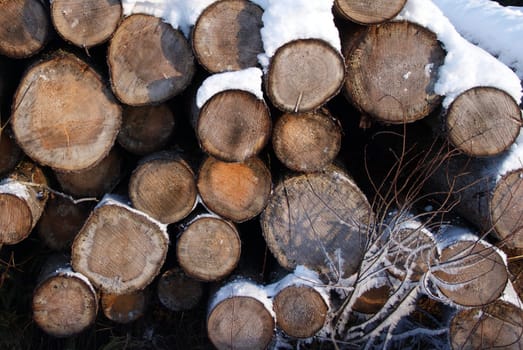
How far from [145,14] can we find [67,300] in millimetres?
1391

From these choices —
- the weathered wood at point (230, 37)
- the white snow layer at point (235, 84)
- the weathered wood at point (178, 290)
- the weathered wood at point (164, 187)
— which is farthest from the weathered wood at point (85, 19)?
the weathered wood at point (178, 290)

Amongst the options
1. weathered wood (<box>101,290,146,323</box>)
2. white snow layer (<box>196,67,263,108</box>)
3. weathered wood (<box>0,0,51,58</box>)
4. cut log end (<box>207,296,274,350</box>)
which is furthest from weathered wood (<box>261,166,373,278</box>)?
weathered wood (<box>0,0,51,58</box>)

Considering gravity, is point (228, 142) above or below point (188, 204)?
above

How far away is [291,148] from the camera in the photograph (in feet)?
7.36

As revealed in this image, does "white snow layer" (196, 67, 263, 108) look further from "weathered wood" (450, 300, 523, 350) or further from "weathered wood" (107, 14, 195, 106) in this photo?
"weathered wood" (450, 300, 523, 350)

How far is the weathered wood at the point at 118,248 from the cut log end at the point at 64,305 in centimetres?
7

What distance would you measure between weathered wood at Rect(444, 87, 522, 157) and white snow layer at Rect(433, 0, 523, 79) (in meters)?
0.71

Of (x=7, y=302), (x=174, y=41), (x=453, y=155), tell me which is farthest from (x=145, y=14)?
(x=7, y=302)

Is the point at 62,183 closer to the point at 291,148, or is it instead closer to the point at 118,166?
the point at 118,166

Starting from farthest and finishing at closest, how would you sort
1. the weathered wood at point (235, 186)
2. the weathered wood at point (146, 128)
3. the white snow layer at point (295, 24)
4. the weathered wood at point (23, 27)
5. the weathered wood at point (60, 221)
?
the weathered wood at point (60, 221) < the weathered wood at point (146, 128) < the weathered wood at point (235, 186) < the weathered wood at point (23, 27) < the white snow layer at point (295, 24)

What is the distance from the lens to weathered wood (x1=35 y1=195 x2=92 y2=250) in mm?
2641

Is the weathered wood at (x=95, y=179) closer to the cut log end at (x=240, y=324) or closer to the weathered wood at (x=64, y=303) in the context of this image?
the weathered wood at (x=64, y=303)

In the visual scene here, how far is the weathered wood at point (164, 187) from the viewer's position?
7.58 feet

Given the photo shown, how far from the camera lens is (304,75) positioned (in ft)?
6.79
